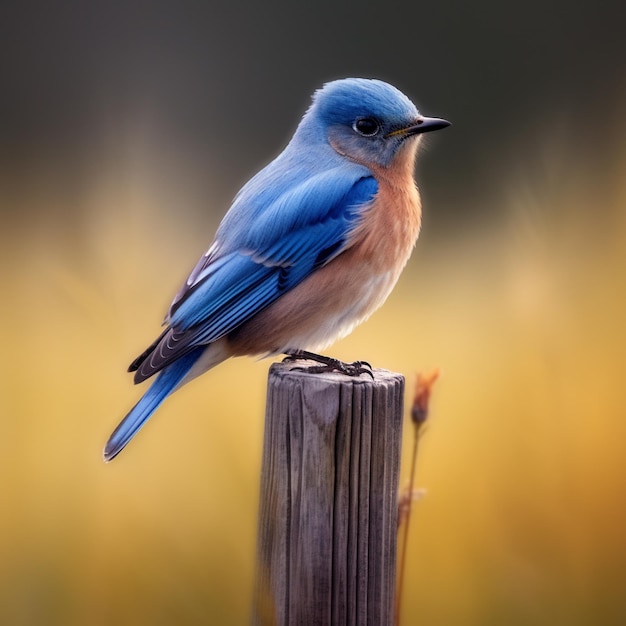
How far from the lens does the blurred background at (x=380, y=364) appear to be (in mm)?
2920

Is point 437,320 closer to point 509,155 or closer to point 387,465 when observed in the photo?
point 509,155

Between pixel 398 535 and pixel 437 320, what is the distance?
1561 millimetres

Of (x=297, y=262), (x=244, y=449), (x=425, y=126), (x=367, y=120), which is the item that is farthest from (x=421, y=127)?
(x=244, y=449)

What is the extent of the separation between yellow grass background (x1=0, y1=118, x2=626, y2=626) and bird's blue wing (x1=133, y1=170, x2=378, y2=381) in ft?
0.46

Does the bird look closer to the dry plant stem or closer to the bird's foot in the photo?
the bird's foot

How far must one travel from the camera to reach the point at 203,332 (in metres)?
3.12

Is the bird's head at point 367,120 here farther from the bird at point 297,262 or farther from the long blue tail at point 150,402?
the long blue tail at point 150,402

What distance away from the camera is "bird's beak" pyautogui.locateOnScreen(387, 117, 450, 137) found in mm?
3350

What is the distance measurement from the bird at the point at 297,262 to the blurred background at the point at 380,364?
146mm

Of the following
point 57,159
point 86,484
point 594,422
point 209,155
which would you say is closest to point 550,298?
point 594,422

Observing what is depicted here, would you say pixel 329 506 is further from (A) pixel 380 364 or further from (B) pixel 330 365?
(A) pixel 380 364

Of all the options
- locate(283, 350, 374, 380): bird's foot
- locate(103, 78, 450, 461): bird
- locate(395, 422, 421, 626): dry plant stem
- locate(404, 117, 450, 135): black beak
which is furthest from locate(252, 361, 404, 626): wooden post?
locate(404, 117, 450, 135): black beak

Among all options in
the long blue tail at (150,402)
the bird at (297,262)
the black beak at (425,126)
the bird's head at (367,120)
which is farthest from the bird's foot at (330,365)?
the black beak at (425,126)

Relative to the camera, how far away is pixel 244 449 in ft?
10.3
